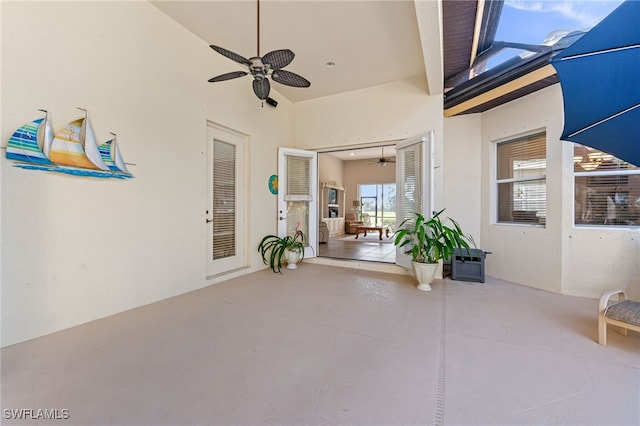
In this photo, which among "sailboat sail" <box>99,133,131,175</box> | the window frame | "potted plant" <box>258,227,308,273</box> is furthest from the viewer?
"potted plant" <box>258,227,308,273</box>

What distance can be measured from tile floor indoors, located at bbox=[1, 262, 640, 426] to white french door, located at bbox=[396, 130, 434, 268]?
1660mm

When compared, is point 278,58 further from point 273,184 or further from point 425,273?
point 425,273

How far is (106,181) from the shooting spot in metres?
2.69

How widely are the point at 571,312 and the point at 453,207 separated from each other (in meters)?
2.44

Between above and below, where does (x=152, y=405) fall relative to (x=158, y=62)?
below

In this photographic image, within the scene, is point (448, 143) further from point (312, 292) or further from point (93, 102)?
point (93, 102)

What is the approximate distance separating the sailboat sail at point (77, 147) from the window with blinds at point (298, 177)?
3.06m

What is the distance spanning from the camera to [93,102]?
8.53 ft

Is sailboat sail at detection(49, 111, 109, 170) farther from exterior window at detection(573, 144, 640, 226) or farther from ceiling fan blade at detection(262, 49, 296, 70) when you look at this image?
exterior window at detection(573, 144, 640, 226)

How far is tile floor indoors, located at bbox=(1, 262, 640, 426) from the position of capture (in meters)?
1.45

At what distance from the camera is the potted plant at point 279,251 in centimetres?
478

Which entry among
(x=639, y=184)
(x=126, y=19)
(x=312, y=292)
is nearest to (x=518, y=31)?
(x=639, y=184)

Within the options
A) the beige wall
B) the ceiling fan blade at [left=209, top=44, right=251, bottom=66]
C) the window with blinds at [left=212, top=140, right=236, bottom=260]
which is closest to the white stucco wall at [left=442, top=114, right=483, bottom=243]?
the window with blinds at [left=212, top=140, right=236, bottom=260]

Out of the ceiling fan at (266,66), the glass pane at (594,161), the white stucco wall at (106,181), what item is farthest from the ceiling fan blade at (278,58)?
the glass pane at (594,161)
